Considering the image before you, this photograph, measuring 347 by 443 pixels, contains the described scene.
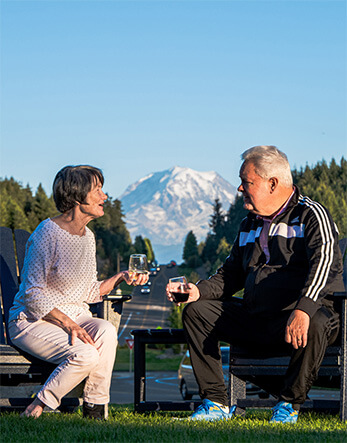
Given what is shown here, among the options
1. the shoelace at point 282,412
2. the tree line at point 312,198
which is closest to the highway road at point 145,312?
the tree line at point 312,198

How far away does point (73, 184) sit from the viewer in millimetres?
5207

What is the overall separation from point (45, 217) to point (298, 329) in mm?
94684

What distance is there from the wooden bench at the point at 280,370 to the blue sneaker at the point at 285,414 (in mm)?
283

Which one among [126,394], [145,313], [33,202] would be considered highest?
[33,202]

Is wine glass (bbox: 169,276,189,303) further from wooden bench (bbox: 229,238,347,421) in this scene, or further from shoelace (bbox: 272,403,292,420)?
shoelace (bbox: 272,403,292,420)

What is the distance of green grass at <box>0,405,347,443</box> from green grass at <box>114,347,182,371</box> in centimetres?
5119

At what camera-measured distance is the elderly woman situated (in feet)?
15.7

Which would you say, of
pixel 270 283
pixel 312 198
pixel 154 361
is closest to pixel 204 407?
pixel 270 283

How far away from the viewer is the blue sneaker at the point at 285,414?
470 cm

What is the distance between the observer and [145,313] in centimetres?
10450

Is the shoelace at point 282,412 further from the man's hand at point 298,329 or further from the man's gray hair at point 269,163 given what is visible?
the man's gray hair at point 269,163

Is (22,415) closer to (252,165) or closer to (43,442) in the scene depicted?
(43,442)

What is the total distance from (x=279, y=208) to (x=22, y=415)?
223cm

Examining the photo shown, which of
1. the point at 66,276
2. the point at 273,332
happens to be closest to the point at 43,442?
the point at 66,276
